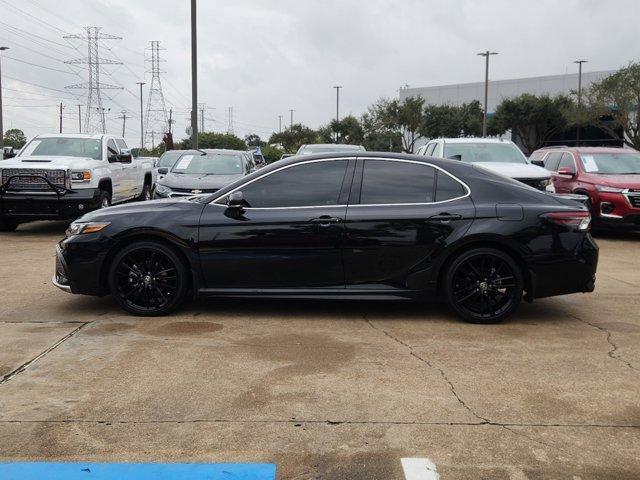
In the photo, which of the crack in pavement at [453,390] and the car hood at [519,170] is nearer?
the crack in pavement at [453,390]

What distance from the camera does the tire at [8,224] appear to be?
12.5 meters

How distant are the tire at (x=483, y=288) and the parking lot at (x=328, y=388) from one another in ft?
0.41

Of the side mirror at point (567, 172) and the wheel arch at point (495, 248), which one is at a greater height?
the side mirror at point (567, 172)

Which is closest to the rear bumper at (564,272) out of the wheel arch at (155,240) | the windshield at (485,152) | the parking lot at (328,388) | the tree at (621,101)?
the parking lot at (328,388)

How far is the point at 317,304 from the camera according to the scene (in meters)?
6.69

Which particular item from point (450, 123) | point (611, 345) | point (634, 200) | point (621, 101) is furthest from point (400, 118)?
point (611, 345)

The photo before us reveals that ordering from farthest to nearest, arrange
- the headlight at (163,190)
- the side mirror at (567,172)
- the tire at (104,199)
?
the side mirror at (567,172)
the tire at (104,199)
the headlight at (163,190)

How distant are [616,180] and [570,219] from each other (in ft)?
23.0

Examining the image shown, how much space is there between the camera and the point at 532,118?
53.5 metres

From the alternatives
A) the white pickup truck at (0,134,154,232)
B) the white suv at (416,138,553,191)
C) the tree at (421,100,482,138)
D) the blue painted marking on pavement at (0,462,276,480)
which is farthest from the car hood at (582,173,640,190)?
the tree at (421,100,482,138)

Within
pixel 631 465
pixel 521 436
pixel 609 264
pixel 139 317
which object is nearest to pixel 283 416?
pixel 521 436

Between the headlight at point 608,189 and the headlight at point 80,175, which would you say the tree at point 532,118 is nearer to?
the headlight at point 608,189

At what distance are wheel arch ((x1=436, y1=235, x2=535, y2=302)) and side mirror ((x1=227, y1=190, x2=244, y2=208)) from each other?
74.8 inches

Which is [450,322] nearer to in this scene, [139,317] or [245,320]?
[245,320]
